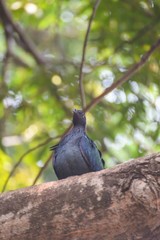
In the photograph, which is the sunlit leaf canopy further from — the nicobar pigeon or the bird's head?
the nicobar pigeon

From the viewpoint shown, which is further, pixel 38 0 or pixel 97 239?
pixel 38 0

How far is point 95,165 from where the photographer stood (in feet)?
17.7

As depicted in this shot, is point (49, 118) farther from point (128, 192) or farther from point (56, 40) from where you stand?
point (128, 192)

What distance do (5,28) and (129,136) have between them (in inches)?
92.5

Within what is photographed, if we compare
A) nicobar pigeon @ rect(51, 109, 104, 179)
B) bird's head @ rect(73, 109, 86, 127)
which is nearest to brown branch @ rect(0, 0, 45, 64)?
bird's head @ rect(73, 109, 86, 127)


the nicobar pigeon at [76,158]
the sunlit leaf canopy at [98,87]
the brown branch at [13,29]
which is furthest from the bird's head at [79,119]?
the brown branch at [13,29]

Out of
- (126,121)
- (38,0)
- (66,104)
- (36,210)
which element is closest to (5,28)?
(38,0)

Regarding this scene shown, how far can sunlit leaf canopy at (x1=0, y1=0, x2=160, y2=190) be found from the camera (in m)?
7.97

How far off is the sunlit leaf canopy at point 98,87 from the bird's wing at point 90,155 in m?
2.35

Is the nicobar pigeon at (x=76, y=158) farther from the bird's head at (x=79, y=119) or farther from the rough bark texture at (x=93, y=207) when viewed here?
the rough bark texture at (x=93, y=207)

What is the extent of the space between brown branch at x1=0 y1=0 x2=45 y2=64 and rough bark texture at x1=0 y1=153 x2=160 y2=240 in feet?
15.0

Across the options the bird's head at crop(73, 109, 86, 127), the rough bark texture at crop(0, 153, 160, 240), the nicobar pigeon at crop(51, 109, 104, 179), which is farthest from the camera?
the bird's head at crop(73, 109, 86, 127)

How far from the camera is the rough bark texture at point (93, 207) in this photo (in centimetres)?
382

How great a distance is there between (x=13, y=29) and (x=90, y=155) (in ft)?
12.7
